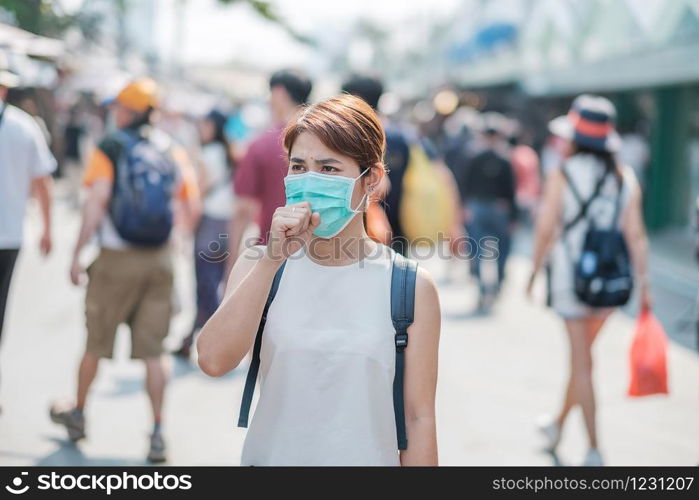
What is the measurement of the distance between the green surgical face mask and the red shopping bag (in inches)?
119

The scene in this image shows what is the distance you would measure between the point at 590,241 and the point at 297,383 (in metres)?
3.06

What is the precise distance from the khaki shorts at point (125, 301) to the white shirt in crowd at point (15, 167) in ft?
1.60

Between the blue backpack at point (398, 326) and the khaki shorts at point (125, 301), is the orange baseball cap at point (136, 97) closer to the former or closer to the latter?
the khaki shorts at point (125, 301)

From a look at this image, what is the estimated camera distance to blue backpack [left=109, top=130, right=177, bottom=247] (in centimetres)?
536

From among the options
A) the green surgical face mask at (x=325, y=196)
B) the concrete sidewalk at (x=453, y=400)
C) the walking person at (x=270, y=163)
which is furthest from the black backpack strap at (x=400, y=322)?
the concrete sidewalk at (x=453, y=400)

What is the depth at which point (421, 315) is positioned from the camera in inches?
104

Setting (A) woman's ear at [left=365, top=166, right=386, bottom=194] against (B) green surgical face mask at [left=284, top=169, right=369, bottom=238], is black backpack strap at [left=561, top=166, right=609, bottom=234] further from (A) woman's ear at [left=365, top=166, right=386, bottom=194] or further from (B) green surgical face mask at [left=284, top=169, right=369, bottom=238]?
(B) green surgical face mask at [left=284, top=169, right=369, bottom=238]

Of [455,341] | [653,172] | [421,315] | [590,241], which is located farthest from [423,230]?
[653,172]

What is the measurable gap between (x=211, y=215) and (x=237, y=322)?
209 inches

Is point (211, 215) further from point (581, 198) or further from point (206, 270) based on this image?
point (581, 198)

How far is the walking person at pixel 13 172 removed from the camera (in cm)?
550

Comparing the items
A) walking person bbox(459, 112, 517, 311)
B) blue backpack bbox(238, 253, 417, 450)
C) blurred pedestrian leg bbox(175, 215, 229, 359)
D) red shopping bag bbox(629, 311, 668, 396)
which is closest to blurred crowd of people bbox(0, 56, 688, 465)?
red shopping bag bbox(629, 311, 668, 396)

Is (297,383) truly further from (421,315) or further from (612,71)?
(612,71)

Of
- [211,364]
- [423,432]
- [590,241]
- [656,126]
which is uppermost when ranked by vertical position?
[656,126]
